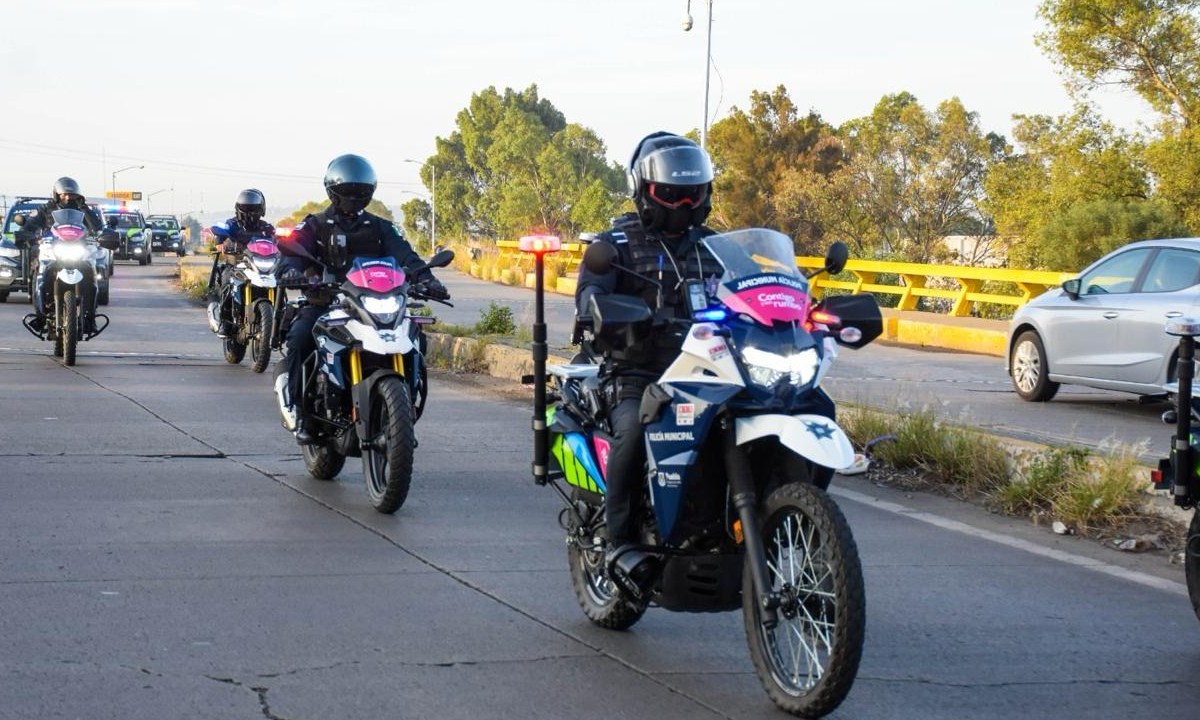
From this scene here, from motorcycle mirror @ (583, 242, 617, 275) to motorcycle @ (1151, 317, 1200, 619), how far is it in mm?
2317

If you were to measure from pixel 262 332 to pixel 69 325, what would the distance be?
6.49 ft

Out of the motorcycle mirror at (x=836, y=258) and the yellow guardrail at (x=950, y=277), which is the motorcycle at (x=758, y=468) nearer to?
the motorcycle mirror at (x=836, y=258)

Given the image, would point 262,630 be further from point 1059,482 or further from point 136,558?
point 1059,482

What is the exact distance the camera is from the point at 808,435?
16.7 feet

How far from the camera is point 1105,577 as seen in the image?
307 inches

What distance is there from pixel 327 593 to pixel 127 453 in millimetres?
4595

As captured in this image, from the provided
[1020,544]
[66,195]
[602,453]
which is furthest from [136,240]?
[602,453]

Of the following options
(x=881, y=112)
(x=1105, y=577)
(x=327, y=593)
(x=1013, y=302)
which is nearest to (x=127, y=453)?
(x=327, y=593)

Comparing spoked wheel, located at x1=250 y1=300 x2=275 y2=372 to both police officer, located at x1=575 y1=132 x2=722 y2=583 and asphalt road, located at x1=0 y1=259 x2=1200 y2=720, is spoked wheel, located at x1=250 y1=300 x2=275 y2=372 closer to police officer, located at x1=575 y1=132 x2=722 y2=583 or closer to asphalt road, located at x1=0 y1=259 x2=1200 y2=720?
asphalt road, located at x1=0 y1=259 x2=1200 y2=720

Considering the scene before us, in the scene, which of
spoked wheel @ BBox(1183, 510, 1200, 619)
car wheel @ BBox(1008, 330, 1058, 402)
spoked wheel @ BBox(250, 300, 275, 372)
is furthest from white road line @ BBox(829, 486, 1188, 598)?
spoked wheel @ BBox(250, 300, 275, 372)

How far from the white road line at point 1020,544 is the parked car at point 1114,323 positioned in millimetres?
4354

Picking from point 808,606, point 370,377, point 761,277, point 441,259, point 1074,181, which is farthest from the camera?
point 1074,181

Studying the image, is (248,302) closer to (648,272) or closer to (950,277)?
(648,272)

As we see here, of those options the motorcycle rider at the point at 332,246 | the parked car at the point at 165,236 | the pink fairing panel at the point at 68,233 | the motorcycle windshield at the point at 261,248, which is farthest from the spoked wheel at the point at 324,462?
the parked car at the point at 165,236
